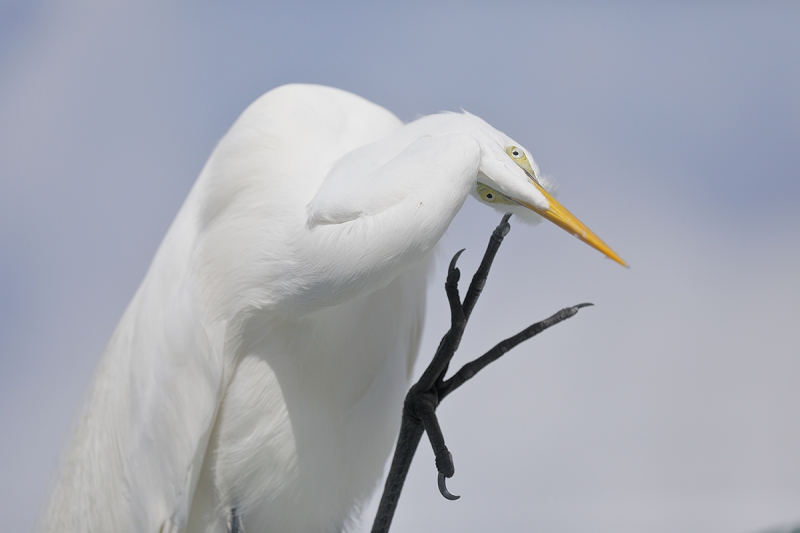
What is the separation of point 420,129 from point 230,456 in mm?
548

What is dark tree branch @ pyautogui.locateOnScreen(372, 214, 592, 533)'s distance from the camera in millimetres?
958

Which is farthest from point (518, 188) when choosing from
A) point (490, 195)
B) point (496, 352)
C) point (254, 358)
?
point (254, 358)

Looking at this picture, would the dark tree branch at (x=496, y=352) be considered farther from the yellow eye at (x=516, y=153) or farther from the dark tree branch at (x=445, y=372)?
the yellow eye at (x=516, y=153)

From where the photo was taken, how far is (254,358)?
0.98 metres

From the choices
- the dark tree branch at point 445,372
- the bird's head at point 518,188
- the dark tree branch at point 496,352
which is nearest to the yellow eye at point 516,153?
the bird's head at point 518,188

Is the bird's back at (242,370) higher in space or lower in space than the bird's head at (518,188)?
lower

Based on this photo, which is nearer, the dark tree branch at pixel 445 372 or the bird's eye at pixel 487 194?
the bird's eye at pixel 487 194

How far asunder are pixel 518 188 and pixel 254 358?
1.48ft

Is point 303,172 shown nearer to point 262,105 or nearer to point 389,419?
point 262,105

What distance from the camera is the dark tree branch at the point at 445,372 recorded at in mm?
958

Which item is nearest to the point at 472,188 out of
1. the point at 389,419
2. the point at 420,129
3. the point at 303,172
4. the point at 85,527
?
the point at 420,129

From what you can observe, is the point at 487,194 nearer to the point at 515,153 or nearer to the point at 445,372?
the point at 515,153

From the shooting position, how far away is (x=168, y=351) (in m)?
1.01

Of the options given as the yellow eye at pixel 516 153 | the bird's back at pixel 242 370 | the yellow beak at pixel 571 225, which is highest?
the yellow eye at pixel 516 153
